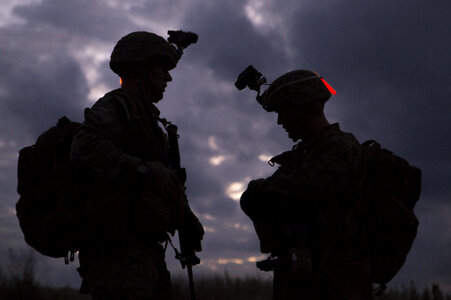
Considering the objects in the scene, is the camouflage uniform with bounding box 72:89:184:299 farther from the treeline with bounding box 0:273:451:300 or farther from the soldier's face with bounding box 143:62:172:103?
the treeline with bounding box 0:273:451:300

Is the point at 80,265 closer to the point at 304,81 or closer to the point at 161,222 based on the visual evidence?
the point at 161,222

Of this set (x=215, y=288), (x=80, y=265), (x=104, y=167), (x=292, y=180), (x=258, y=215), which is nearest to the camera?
(x=104, y=167)

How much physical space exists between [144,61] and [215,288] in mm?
11835

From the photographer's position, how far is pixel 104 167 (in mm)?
4211

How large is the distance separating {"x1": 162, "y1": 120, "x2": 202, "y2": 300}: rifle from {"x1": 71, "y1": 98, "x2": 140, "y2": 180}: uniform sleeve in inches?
26.0

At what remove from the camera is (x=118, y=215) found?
4.28 m

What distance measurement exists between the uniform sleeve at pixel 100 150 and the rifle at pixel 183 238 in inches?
26.0

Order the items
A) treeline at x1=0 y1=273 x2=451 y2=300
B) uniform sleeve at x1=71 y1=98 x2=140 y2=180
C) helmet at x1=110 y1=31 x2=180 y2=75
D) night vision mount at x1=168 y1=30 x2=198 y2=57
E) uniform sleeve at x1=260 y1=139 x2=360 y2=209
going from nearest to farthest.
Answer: uniform sleeve at x1=71 y1=98 x2=140 y2=180, uniform sleeve at x1=260 y1=139 x2=360 y2=209, helmet at x1=110 y1=31 x2=180 y2=75, night vision mount at x1=168 y1=30 x2=198 y2=57, treeline at x1=0 y1=273 x2=451 y2=300

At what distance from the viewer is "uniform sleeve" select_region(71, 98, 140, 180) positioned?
13.8ft

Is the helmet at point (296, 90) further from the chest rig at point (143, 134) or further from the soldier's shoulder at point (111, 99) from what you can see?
the soldier's shoulder at point (111, 99)

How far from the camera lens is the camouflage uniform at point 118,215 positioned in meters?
4.23

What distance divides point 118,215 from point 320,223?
188cm

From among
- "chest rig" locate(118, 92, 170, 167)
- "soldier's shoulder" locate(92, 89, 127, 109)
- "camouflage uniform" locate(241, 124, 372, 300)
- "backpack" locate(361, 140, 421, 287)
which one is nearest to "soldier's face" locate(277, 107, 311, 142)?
"camouflage uniform" locate(241, 124, 372, 300)

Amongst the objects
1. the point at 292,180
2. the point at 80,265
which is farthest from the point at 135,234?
the point at 292,180
